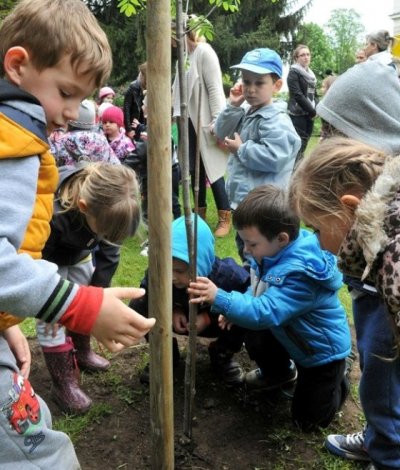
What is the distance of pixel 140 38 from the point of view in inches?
571

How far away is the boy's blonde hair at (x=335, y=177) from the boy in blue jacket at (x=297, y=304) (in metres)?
0.59

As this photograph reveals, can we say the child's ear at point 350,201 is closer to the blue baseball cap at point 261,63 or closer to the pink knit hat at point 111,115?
the blue baseball cap at point 261,63

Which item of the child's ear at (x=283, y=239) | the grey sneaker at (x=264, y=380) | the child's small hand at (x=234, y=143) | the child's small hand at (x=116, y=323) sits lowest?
the grey sneaker at (x=264, y=380)

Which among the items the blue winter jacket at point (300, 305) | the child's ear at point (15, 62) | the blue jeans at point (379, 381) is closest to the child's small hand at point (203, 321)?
the blue winter jacket at point (300, 305)

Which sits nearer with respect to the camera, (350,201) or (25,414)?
(25,414)

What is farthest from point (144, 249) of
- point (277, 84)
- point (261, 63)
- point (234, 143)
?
point (261, 63)

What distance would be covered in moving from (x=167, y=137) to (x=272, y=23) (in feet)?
63.1

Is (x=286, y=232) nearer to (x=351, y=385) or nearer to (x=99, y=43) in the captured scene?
(x=351, y=385)

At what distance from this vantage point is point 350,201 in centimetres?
155

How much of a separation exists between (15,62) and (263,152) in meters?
2.34

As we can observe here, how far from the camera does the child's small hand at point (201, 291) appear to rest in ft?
6.48

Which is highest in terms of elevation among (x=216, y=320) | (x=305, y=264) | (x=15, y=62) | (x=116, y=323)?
(x=15, y=62)

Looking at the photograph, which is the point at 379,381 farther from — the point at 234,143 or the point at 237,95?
the point at 237,95

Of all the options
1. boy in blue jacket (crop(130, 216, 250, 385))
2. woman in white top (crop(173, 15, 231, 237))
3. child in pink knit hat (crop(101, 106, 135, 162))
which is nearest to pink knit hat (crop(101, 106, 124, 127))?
child in pink knit hat (crop(101, 106, 135, 162))
